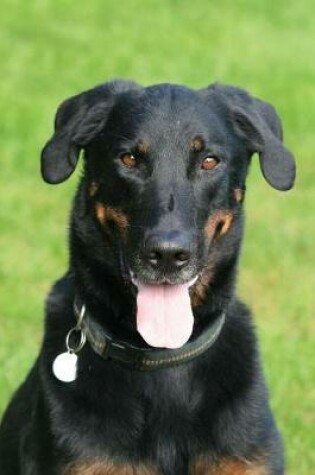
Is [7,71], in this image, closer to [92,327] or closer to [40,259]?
[40,259]

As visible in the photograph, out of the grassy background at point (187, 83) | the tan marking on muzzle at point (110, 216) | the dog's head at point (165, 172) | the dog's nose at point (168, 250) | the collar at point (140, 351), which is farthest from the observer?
the grassy background at point (187, 83)

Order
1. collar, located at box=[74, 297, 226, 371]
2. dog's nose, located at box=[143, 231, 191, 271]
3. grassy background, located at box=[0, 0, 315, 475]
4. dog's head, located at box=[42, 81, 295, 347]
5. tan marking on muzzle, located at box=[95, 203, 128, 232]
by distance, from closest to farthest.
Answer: dog's nose, located at box=[143, 231, 191, 271], dog's head, located at box=[42, 81, 295, 347], tan marking on muzzle, located at box=[95, 203, 128, 232], collar, located at box=[74, 297, 226, 371], grassy background, located at box=[0, 0, 315, 475]

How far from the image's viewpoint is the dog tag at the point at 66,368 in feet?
14.1

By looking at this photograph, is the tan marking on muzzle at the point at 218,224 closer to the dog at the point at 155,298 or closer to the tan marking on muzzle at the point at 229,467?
the dog at the point at 155,298

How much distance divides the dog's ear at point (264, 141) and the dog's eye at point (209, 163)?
8.9 inches

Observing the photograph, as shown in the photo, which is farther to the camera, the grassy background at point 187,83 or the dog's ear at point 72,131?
the grassy background at point 187,83

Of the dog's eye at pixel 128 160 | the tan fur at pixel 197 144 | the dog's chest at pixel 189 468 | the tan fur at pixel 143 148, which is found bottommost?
the dog's chest at pixel 189 468

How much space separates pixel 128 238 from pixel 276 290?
3623 mm

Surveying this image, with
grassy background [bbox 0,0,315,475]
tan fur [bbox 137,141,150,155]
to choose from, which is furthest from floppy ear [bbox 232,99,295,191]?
grassy background [bbox 0,0,315,475]

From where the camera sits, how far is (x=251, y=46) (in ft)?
44.7

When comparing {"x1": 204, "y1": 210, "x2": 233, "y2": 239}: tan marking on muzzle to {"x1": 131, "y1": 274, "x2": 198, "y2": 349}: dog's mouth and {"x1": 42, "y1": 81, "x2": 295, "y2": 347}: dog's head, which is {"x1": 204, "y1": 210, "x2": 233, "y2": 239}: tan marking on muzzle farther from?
{"x1": 131, "y1": 274, "x2": 198, "y2": 349}: dog's mouth

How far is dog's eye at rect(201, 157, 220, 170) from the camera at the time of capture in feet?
14.0

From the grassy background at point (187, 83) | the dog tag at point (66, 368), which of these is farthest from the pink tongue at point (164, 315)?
the grassy background at point (187, 83)

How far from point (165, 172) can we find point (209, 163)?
0.19 meters
